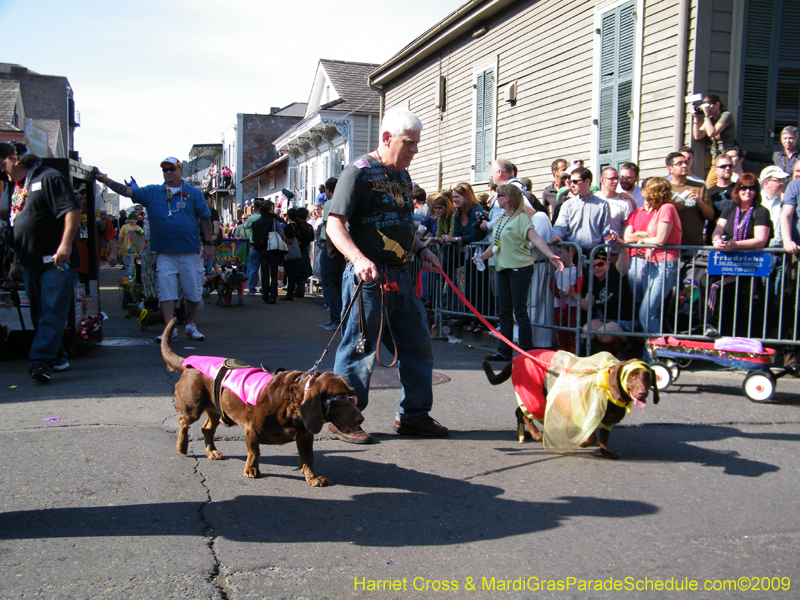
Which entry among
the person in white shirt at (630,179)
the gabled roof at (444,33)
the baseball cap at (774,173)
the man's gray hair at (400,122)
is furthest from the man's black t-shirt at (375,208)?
the gabled roof at (444,33)

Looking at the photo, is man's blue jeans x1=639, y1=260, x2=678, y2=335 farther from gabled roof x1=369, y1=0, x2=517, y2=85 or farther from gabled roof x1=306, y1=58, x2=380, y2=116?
gabled roof x1=306, y1=58, x2=380, y2=116

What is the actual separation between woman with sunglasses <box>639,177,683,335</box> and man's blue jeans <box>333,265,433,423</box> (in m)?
3.29

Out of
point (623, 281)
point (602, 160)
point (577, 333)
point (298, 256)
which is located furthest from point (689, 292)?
point (298, 256)

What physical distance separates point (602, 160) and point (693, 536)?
8344 millimetres

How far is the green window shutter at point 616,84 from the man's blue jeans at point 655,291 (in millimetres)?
3497

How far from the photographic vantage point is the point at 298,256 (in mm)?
14945

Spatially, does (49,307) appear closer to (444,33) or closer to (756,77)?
(756,77)

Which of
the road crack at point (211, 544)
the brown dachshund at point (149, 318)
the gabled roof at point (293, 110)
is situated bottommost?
the road crack at point (211, 544)

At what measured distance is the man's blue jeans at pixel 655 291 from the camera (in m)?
6.94

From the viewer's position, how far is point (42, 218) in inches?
243

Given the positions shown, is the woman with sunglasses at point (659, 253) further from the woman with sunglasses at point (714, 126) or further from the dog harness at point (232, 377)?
the dog harness at point (232, 377)

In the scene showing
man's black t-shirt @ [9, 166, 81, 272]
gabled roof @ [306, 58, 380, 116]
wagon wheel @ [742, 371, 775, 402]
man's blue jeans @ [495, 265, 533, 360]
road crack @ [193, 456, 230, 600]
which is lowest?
road crack @ [193, 456, 230, 600]

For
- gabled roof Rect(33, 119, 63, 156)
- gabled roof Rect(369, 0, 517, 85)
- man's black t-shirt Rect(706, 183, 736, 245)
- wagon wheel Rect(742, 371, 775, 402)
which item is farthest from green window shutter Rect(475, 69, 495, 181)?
gabled roof Rect(33, 119, 63, 156)

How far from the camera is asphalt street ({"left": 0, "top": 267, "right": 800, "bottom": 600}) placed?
108 inches
